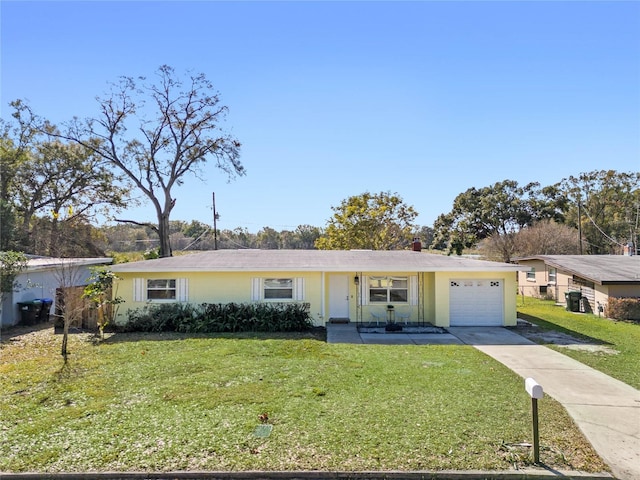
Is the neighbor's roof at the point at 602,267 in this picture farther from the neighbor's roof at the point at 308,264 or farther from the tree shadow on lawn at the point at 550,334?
the neighbor's roof at the point at 308,264

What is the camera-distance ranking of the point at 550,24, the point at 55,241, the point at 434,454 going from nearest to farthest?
the point at 434,454, the point at 550,24, the point at 55,241

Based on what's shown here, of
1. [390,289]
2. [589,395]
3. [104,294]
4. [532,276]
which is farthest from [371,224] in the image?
[589,395]

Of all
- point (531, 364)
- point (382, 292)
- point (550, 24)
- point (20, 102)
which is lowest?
point (531, 364)

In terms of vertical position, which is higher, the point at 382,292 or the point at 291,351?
the point at 382,292

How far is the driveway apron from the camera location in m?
5.01

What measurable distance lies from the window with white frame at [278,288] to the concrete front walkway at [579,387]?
7.83ft

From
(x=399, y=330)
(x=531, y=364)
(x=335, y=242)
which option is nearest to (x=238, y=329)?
(x=399, y=330)

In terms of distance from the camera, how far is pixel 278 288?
14.5 meters

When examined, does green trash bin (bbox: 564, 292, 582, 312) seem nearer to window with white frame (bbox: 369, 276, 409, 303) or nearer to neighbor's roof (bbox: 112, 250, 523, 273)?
neighbor's roof (bbox: 112, 250, 523, 273)

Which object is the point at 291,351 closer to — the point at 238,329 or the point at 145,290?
the point at 238,329

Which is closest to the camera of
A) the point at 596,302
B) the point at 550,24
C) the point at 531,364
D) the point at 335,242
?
the point at 531,364

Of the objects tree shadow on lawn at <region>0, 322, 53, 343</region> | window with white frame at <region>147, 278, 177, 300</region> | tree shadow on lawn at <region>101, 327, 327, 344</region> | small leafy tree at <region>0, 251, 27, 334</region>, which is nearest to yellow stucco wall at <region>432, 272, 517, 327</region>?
tree shadow on lawn at <region>101, 327, 327, 344</region>

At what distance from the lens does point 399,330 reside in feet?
43.8

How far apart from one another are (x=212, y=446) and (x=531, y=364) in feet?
25.3
